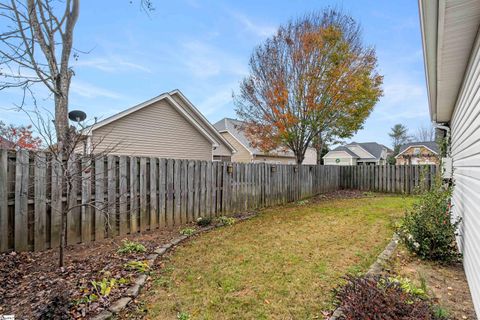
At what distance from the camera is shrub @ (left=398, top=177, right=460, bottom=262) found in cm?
361

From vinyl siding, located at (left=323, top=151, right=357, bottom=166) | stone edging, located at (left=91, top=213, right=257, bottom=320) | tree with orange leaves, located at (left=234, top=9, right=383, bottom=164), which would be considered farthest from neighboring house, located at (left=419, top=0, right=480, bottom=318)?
vinyl siding, located at (left=323, top=151, right=357, bottom=166)

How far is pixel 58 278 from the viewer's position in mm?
2977

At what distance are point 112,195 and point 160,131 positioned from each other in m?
7.95

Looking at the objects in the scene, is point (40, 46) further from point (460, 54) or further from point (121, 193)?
point (460, 54)

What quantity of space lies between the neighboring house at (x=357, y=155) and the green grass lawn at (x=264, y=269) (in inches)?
1250

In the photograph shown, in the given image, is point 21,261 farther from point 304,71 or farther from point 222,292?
point 304,71

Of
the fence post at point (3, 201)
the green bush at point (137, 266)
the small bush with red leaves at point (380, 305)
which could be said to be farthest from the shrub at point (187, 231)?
the small bush with red leaves at point (380, 305)

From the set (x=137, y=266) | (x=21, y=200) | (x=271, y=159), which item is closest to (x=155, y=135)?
(x=21, y=200)

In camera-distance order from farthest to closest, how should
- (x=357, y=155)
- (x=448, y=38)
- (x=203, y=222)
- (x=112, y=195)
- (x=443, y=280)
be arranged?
(x=357, y=155), (x=203, y=222), (x=112, y=195), (x=443, y=280), (x=448, y=38)

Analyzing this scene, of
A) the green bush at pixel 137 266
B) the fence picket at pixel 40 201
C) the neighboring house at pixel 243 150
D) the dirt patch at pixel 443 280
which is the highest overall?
the neighboring house at pixel 243 150

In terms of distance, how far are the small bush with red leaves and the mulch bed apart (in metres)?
2.32

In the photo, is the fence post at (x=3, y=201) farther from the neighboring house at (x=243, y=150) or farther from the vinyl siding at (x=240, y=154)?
the vinyl siding at (x=240, y=154)

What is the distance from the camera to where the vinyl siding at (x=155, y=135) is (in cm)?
1094

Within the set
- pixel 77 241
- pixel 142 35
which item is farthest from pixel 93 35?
pixel 77 241
